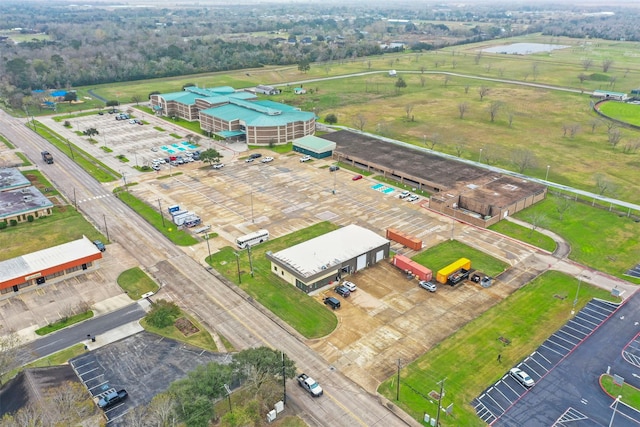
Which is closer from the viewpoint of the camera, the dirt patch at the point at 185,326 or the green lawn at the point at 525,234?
the dirt patch at the point at 185,326

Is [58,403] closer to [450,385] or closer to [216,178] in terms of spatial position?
[450,385]

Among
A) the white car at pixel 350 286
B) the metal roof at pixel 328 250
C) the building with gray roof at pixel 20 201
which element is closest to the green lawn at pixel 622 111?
the metal roof at pixel 328 250

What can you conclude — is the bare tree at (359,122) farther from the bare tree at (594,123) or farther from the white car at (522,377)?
the white car at (522,377)

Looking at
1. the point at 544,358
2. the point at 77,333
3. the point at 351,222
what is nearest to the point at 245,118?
the point at 351,222

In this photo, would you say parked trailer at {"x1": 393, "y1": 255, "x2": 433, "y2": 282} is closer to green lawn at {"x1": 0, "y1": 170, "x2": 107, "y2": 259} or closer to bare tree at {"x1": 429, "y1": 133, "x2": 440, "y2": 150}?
green lawn at {"x1": 0, "y1": 170, "x2": 107, "y2": 259}

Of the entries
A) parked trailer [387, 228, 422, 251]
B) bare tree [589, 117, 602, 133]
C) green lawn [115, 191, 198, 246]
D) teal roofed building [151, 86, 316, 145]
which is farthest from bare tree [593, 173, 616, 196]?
green lawn [115, 191, 198, 246]

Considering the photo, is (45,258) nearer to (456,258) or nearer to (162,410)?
(162,410)
